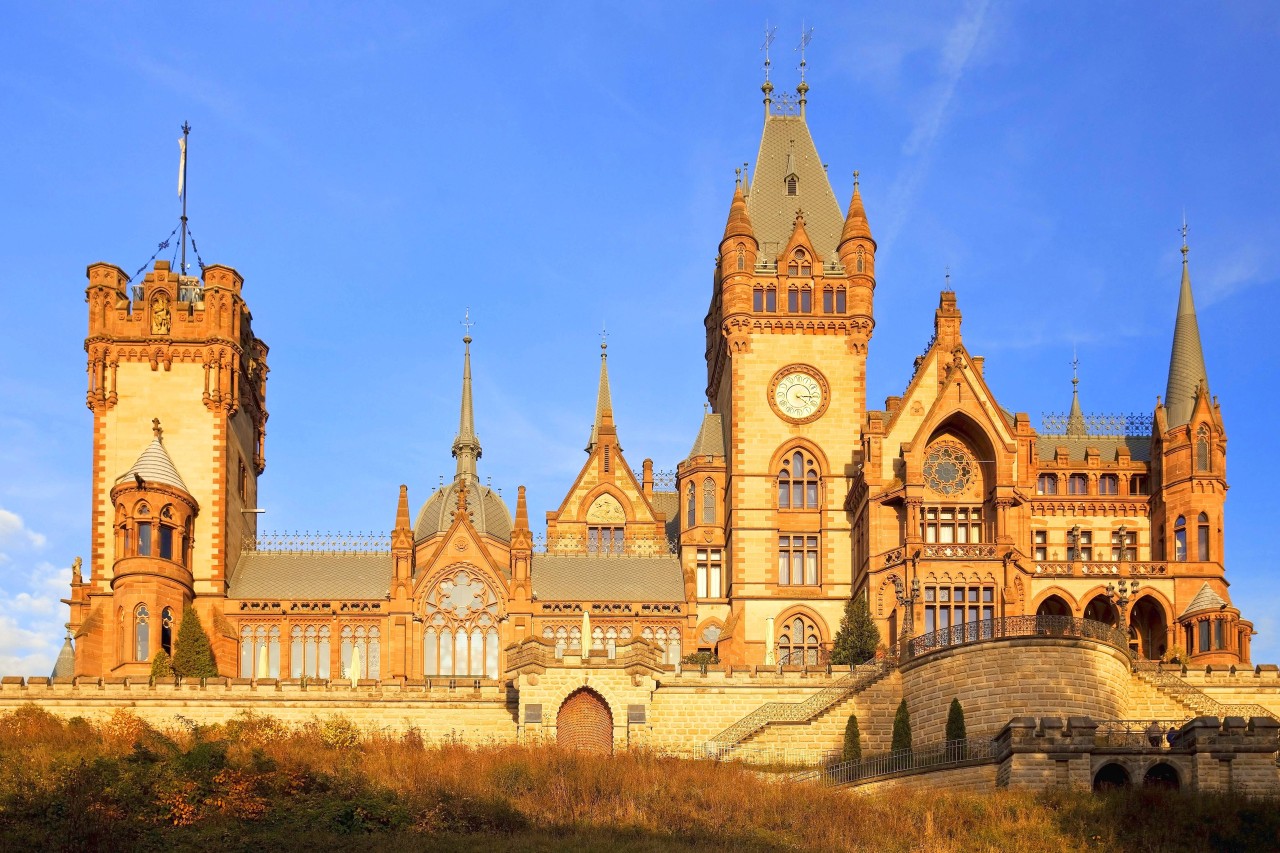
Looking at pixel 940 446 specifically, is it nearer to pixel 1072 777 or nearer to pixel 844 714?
pixel 844 714

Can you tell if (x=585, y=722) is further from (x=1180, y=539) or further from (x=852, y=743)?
(x=1180, y=539)

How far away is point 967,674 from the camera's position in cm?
7294

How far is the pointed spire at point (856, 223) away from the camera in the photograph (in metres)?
94.4

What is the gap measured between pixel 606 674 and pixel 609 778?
8127 mm

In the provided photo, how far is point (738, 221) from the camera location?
94.4m

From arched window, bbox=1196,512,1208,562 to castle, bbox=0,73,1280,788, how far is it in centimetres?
10

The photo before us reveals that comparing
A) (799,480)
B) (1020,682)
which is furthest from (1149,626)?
(1020,682)

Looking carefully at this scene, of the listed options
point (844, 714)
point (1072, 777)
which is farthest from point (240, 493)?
point (1072, 777)

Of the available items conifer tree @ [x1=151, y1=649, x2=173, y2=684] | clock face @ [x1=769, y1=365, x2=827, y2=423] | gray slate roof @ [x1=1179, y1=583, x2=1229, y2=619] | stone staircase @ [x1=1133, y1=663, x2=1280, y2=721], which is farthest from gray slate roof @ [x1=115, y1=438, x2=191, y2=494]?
gray slate roof @ [x1=1179, y1=583, x2=1229, y2=619]

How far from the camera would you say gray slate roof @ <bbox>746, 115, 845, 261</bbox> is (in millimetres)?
95812

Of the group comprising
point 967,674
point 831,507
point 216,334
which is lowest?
point 967,674

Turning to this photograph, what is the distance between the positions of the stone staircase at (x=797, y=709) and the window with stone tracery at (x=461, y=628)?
14.3 m

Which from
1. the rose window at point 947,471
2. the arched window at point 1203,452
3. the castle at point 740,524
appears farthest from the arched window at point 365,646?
the arched window at point 1203,452

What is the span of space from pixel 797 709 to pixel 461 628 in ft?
56.8
